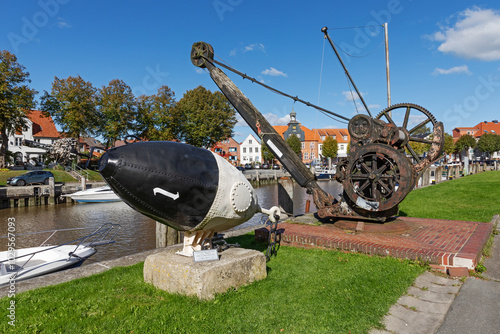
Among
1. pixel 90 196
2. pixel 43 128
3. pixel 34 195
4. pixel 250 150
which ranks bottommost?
pixel 90 196

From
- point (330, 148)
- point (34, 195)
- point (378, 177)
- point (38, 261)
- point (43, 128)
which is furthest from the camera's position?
point (330, 148)

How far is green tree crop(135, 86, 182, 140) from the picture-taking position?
43.3 meters

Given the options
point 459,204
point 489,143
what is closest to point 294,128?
point 489,143

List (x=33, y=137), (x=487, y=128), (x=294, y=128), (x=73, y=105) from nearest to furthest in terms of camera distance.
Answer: (x=73, y=105) < (x=33, y=137) < (x=294, y=128) < (x=487, y=128)

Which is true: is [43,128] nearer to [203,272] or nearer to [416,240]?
[203,272]

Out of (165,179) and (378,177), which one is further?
(378,177)

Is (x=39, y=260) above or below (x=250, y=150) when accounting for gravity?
below

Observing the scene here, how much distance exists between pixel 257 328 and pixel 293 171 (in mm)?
5362

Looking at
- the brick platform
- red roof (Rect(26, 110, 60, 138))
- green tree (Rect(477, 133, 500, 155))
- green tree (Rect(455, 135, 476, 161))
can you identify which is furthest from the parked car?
green tree (Rect(477, 133, 500, 155))

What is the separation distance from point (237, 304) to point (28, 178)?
3081 centimetres

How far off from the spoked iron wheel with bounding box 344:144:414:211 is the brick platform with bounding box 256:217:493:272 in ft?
2.48

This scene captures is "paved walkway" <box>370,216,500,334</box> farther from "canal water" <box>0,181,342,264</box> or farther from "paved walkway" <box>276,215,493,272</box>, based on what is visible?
"canal water" <box>0,181,342,264</box>

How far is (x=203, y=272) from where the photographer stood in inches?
175

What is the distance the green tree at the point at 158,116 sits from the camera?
4331 centimetres
